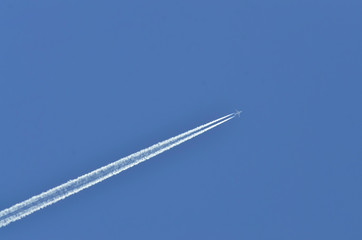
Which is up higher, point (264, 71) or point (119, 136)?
point (264, 71)

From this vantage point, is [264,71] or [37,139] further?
[264,71]

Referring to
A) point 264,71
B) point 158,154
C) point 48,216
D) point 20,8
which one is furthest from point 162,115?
point 20,8

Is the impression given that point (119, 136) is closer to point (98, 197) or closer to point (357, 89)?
point (98, 197)

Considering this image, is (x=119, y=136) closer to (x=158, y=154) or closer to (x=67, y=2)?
(x=158, y=154)

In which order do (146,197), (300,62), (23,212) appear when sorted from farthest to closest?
(300,62)
(146,197)
(23,212)

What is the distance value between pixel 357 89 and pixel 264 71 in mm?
2696

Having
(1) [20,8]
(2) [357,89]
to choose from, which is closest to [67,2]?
(1) [20,8]

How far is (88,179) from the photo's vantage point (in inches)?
425

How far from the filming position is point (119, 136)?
36.7 feet

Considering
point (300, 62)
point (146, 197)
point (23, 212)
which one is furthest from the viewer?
point (300, 62)

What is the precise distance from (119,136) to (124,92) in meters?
1.19

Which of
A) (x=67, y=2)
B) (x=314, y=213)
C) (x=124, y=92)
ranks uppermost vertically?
(x=67, y=2)

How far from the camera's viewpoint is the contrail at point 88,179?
10516mm

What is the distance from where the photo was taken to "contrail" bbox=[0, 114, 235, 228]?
10516 millimetres
